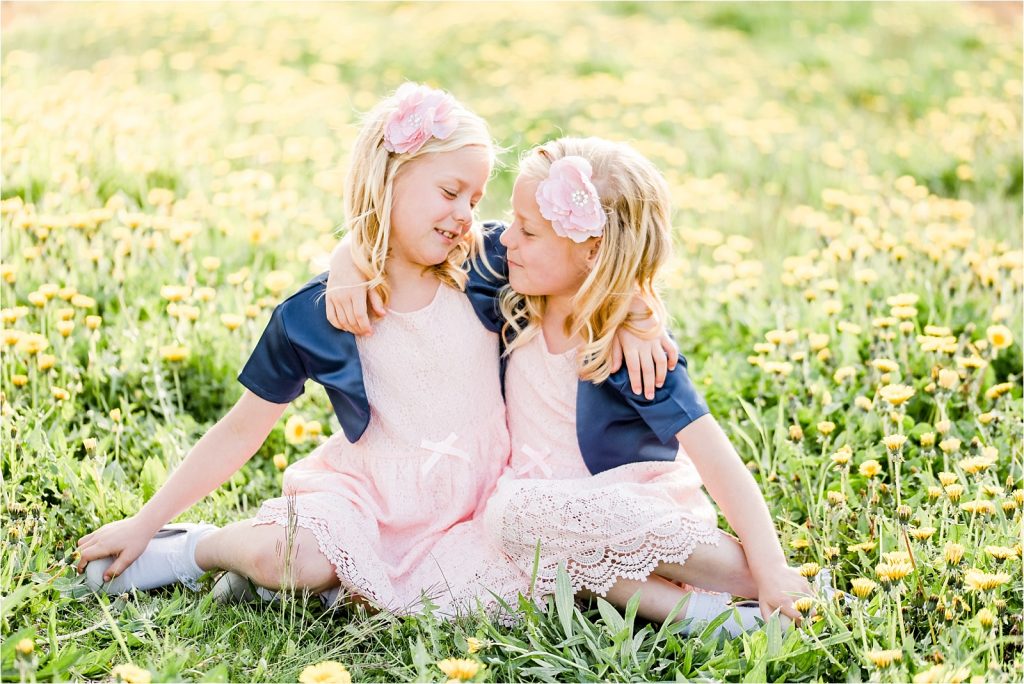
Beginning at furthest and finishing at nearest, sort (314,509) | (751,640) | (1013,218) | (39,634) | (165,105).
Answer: (165,105) → (1013,218) → (314,509) → (39,634) → (751,640)

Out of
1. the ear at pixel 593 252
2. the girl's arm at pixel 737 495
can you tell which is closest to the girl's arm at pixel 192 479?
the ear at pixel 593 252

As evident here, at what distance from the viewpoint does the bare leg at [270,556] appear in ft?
6.66

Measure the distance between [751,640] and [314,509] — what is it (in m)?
0.86

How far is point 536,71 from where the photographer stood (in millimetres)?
6270

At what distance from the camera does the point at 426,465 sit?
84.0 inches

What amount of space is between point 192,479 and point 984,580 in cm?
149

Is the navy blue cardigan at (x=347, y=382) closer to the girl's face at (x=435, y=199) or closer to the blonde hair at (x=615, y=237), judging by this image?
the blonde hair at (x=615, y=237)

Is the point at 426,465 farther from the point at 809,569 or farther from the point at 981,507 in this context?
the point at 981,507

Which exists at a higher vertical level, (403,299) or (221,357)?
(403,299)

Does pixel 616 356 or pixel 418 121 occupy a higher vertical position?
pixel 418 121

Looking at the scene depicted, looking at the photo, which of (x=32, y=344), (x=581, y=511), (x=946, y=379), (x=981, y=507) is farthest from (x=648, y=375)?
(x=32, y=344)

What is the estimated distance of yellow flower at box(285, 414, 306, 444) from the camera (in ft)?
8.29

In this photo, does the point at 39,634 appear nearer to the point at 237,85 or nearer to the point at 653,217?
the point at 653,217

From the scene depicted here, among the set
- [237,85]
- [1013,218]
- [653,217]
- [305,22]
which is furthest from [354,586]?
[305,22]
